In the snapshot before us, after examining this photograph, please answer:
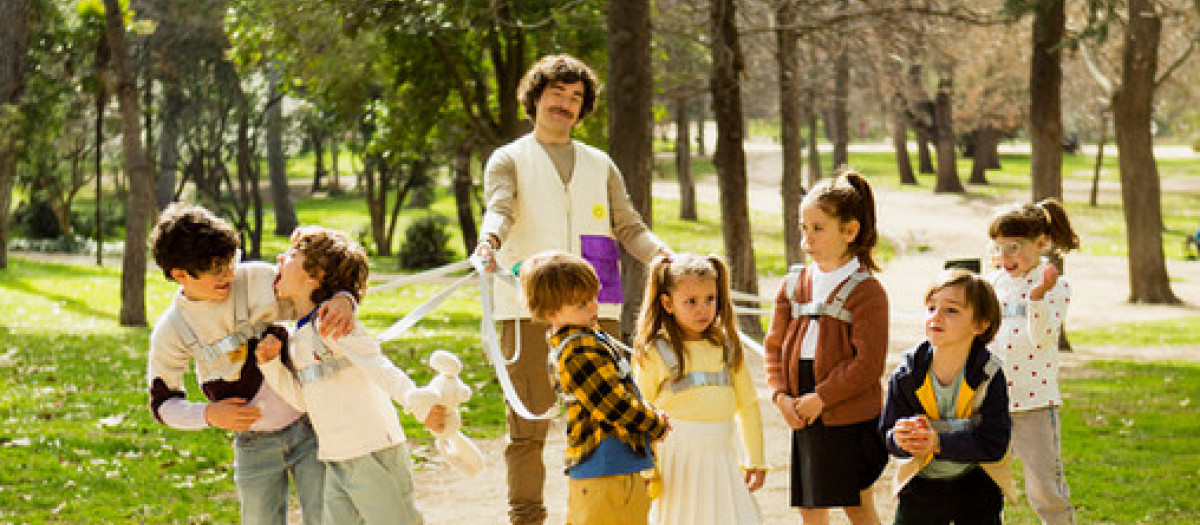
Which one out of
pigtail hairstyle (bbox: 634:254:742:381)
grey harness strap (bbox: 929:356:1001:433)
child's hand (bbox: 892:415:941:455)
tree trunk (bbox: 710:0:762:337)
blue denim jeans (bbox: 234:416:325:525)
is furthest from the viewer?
tree trunk (bbox: 710:0:762:337)

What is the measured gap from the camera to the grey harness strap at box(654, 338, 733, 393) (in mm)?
5023

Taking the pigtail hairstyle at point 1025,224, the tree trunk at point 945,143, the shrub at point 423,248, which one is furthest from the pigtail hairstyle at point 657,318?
the tree trunk at point 945,143

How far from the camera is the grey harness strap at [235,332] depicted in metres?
4.81

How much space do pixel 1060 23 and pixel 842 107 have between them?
2558 cm

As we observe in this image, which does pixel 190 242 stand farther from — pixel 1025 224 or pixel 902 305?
pixel 902 305

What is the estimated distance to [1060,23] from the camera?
640 inches

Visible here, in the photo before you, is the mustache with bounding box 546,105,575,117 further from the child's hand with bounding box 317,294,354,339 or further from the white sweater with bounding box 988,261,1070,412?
the white sweater with bounding box 988,261,1070,412

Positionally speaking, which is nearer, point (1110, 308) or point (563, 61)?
point (563, 61)

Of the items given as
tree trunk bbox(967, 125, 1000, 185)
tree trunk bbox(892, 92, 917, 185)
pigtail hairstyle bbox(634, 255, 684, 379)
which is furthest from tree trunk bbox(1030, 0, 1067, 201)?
tree trunk bbox(967, 125, 1000, 185)

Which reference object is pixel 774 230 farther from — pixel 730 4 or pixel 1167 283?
pixel 730 4

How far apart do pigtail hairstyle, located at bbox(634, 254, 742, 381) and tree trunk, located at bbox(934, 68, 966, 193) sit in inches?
1790

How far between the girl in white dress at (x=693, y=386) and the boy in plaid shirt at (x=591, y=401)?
19cm

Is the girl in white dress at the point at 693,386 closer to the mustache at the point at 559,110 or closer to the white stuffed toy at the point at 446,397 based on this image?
the white stuffed toy at the point at 446,397

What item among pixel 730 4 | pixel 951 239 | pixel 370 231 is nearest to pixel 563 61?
pixel 730 4
